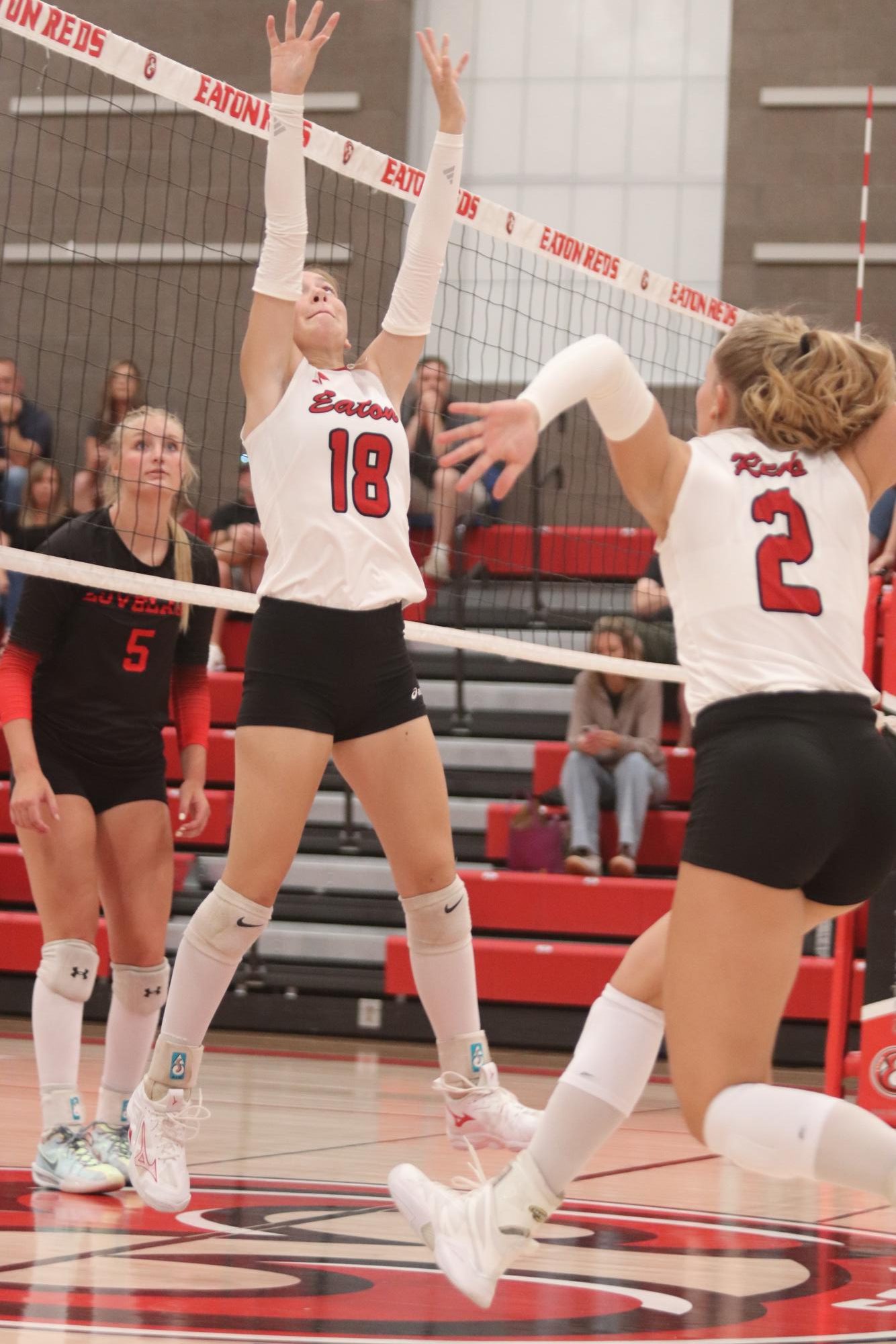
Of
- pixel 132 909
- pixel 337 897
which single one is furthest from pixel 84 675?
pixel 337 897

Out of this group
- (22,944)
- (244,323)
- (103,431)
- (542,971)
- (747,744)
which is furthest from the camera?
(244,323)

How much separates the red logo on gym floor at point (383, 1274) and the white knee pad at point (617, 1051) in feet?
1.29

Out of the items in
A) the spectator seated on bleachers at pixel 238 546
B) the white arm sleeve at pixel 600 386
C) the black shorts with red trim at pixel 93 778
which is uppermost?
the spectator seated on bleachers at pixel 238 546

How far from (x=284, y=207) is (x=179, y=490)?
3.57ft

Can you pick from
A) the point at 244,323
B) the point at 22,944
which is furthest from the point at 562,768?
the point at 244,323

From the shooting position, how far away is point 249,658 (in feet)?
11.6

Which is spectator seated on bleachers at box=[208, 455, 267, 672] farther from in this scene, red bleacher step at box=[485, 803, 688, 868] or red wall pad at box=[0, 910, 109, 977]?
red bleacher step at box=[485, 803, 688, 868]

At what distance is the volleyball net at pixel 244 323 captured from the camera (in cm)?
925

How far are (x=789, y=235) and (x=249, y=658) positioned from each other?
859 cm

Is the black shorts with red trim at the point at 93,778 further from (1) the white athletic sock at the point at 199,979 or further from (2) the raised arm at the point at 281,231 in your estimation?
(2) the raised arm at the point at 281,231

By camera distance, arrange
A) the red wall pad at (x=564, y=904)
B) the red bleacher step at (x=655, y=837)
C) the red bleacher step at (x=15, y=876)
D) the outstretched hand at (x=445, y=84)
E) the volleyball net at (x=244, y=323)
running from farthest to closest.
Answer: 1. the volleyball net at (x=244, y=323)
2. the red bleacher step at (x=15, y=876)
3. the red bleacher step at (x=655, y=837)
4. the red wall pad at (x=564, y=904)
5. the outstretched hand at (x=445, y=84)

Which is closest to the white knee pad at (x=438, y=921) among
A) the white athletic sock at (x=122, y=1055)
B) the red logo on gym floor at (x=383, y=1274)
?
the red logo on gym floor at (x=383, y=1274)

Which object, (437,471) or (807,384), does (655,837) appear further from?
(807,384)

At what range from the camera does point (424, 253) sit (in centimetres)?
386
